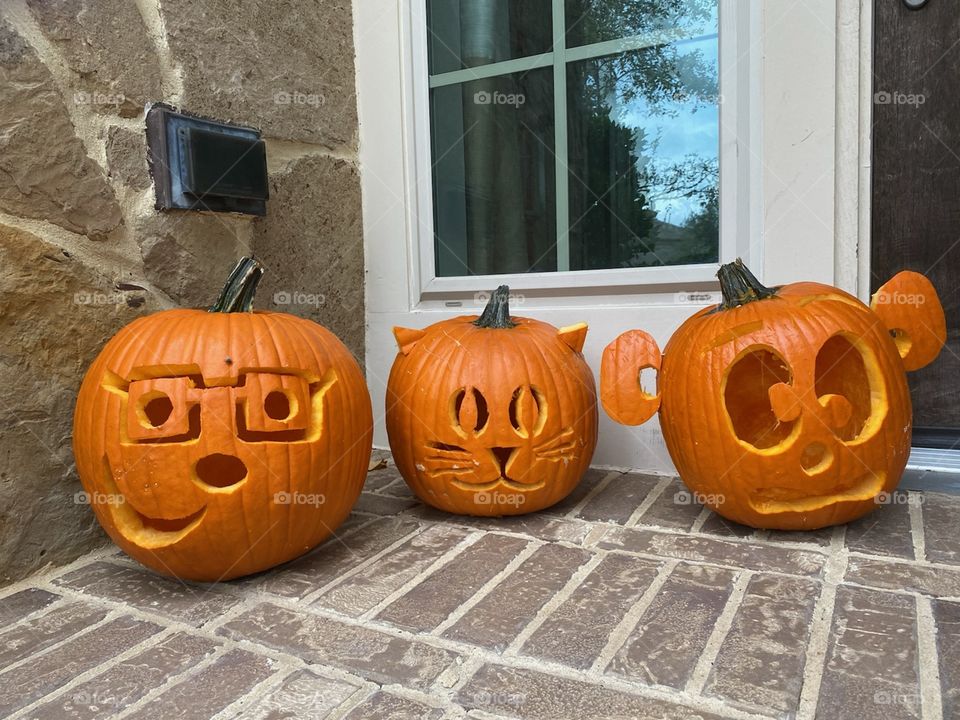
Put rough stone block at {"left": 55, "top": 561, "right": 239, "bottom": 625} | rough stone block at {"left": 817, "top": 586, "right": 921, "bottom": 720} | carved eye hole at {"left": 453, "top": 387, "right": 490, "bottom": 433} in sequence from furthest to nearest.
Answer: carved eye hole at {"left": 453, "top": 387, "right": 490, "bottom": 433} → rough stone block at {"left": 55, "top": 561, "right": 239, "bottom": 625} → rough stone block at {"left": 817, "top": 586, "right": 921, "bottom": 720}

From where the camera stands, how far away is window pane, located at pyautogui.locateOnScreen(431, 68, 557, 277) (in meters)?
2.13

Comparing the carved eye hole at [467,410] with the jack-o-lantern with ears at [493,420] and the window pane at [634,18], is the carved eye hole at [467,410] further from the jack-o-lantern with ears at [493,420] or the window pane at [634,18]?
the window pane at [634,18]

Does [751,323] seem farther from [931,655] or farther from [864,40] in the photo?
[864,40]

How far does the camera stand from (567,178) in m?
2.10

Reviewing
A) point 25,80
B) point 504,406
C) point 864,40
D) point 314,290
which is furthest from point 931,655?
point 25,80

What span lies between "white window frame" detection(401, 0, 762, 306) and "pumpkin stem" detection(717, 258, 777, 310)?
36cm

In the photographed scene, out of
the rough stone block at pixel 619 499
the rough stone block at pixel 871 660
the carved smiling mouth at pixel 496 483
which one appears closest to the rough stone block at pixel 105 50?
the carved smiling mouth at pixel 496 483

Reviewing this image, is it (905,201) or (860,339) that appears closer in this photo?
(860,339)


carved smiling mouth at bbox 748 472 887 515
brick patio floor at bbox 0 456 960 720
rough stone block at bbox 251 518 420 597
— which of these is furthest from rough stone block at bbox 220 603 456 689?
carved smiling mouth at bbox 748 472 887 515

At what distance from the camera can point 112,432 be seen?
1244mm

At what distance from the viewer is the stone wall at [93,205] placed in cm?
133

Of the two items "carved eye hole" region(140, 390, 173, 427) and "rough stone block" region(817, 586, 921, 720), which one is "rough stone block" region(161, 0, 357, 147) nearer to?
"carved eye hole" region(140, 390, 173, 427)

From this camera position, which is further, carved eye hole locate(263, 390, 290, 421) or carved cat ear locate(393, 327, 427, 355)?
carved cat ear locate(393, 327, 427, 355)

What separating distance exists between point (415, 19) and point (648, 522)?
173 cm
